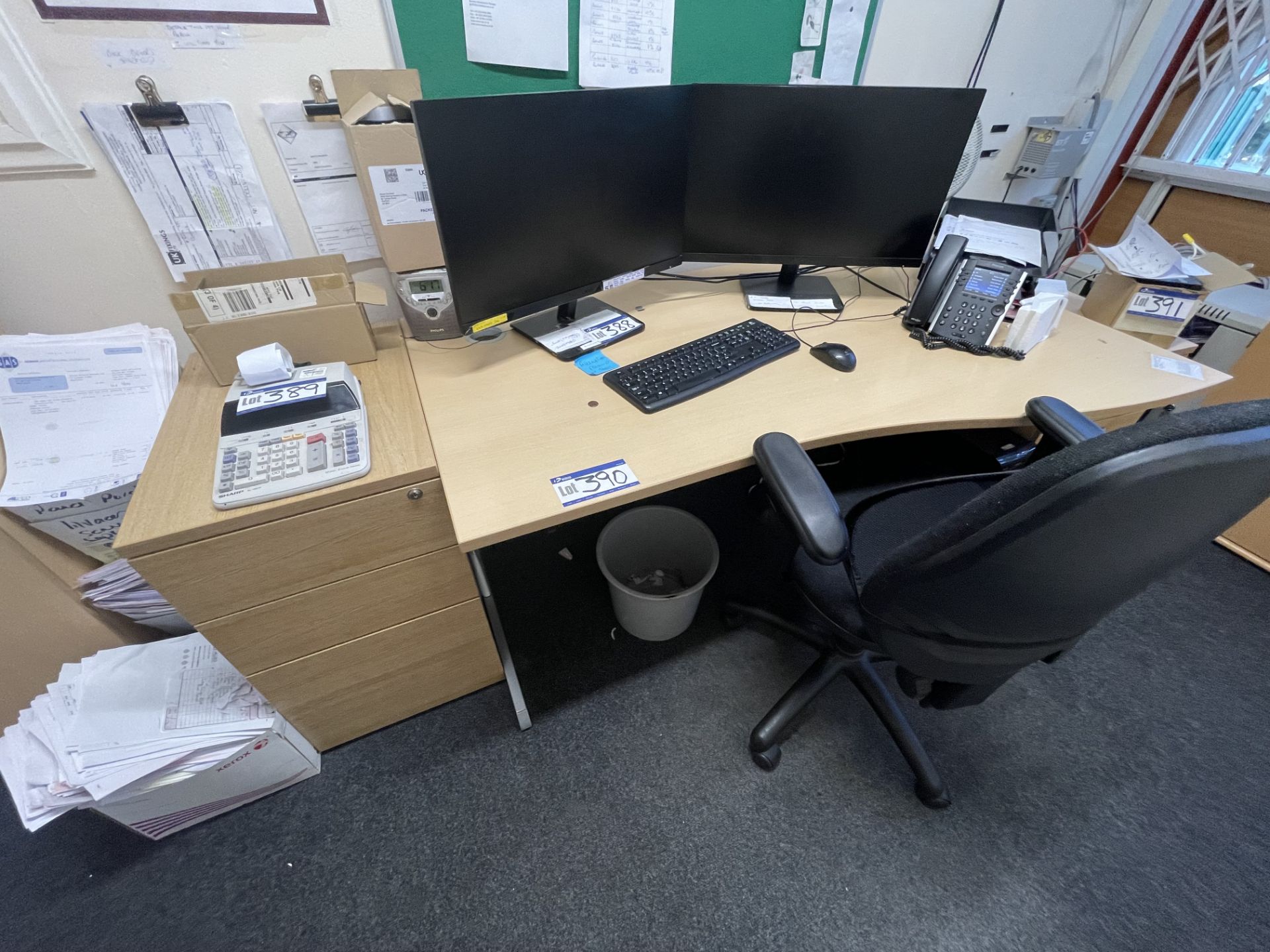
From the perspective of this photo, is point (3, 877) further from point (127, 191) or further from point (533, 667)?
point (127, 191)

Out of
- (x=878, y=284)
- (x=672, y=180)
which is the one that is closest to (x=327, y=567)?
(x=672, y=180)

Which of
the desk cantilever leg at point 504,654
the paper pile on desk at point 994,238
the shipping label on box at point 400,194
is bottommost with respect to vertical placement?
the desk cantilever leg at point 504,654

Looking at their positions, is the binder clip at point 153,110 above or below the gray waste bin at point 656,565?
above

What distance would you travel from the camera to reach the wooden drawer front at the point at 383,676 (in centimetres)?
99

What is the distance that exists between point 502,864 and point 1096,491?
46.5 inches

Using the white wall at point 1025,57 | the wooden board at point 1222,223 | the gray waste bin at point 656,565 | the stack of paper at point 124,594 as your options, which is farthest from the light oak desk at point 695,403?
the wooden board at point 1222,223

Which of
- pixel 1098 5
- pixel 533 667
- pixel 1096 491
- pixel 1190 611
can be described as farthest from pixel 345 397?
pixel 1098 5

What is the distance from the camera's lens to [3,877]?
1008mm

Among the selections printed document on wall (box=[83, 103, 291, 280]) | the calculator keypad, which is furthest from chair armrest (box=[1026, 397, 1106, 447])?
printed document on wall (box=[83, 103, 291, 280])

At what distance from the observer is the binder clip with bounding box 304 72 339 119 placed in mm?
975

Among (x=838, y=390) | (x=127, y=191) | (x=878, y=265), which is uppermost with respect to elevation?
(x=127, y=191)

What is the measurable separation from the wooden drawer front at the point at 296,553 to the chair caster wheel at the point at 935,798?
116cm

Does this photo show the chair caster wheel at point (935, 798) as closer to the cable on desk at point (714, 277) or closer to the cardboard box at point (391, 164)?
the cable on desk at point (714, 277)

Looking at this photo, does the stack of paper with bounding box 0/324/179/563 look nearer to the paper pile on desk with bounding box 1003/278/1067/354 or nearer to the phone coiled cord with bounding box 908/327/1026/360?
the phone coiled cord with bounding box 908/327/1026/360
